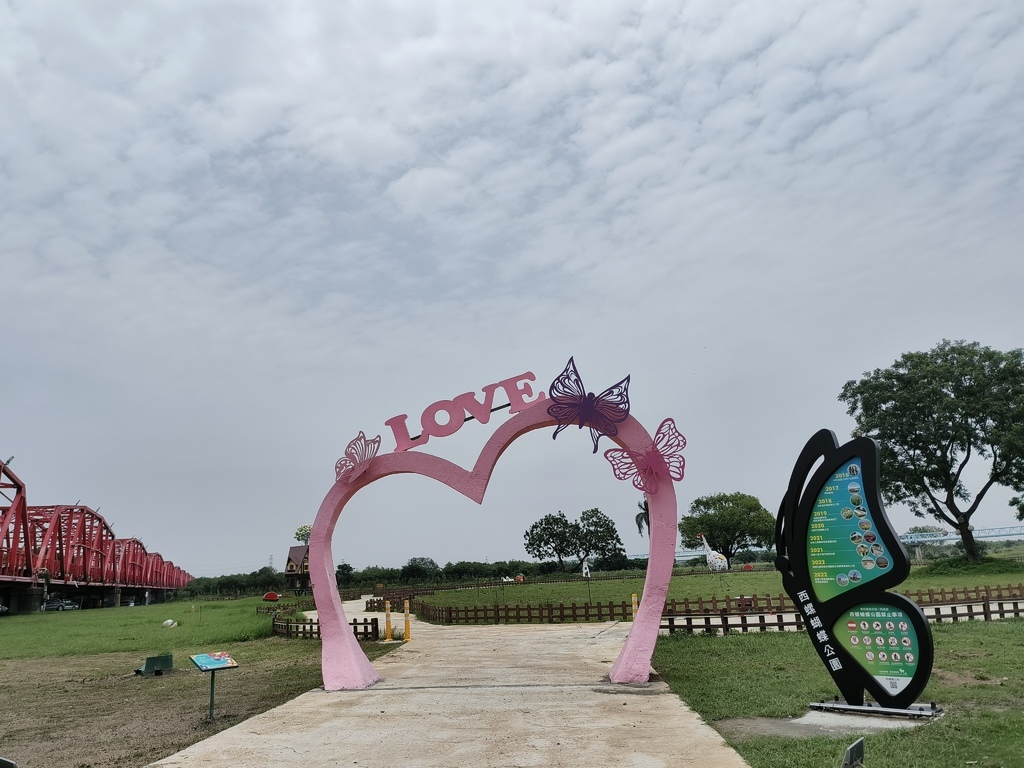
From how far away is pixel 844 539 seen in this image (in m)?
8.68

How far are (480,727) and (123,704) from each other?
692 cm

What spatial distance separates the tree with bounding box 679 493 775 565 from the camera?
70.8 meters

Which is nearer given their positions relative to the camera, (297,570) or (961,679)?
(961,679)

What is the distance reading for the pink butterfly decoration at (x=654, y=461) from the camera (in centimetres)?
1142

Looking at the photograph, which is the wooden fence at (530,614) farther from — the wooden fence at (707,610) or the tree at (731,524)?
the tree at (731,524)

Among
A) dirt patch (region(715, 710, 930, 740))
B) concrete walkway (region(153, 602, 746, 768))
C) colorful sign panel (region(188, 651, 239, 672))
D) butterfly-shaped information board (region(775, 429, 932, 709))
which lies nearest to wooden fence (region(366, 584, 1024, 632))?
concrete walkway (region(153, 602, 746, 768))

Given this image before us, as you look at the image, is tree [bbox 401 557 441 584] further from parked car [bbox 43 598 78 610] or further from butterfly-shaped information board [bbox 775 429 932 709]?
butterfly-shaped information board [bbox 775 429 932 709]

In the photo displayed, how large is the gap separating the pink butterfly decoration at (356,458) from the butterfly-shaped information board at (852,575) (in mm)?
6942

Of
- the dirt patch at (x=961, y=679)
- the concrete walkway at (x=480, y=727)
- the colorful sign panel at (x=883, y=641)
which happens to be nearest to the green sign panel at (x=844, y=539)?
the colorful sign panel at (x=883, y=641)

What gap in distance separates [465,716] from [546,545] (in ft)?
231

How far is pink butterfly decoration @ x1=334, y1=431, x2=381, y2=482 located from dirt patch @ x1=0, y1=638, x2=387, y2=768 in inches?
146

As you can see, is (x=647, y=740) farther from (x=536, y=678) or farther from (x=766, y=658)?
(x=766, y=658)

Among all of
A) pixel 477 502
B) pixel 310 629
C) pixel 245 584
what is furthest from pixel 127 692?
pixel 245 584

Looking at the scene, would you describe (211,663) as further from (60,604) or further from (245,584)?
(245,584)
